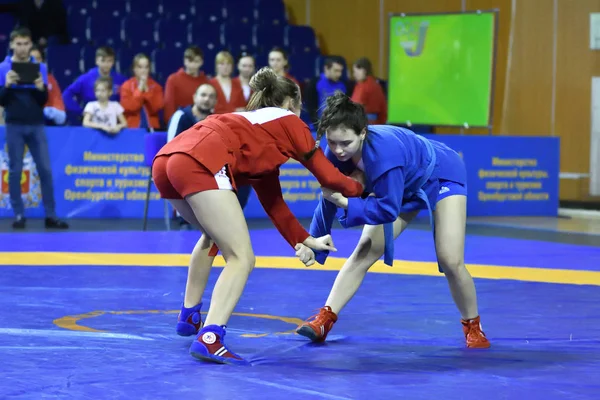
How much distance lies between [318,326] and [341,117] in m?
0.91

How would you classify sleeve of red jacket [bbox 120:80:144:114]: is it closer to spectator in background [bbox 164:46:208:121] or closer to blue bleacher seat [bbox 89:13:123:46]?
spectator in background [bbox 164:46:208:121]

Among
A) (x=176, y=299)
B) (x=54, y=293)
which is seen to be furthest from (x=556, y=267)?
(x=54, y=293)

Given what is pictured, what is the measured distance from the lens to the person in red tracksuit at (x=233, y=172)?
3844 millimetres

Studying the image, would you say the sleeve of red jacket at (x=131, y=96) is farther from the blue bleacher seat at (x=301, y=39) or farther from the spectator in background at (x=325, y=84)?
the blue bleacher seat at (x=301, y=39)

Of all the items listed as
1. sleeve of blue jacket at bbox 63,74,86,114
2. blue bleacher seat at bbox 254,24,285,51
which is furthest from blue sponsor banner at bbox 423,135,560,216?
sleeve of blue jacket at bbox 63,74,86,114

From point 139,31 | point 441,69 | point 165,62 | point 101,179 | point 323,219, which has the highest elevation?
point 139,31

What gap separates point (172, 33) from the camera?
41.8 ft

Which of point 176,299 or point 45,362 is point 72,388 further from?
point 176,299

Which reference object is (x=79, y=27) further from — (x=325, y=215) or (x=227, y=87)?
(x=325, y=215)

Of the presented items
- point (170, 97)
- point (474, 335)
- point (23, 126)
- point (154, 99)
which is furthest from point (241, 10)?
point (474, 335)

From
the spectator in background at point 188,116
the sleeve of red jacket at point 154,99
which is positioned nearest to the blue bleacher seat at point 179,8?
the sleeve of red jacket at point 154,99

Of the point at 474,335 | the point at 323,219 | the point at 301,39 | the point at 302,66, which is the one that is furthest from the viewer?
the point at 301,39

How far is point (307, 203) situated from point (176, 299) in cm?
506

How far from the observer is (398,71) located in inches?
474
